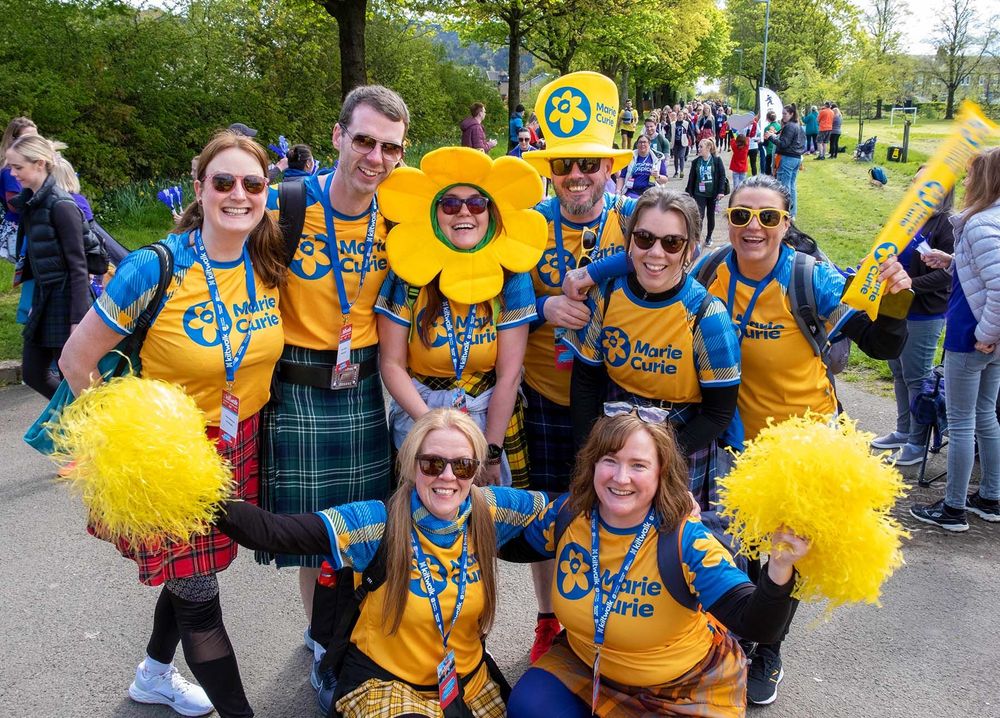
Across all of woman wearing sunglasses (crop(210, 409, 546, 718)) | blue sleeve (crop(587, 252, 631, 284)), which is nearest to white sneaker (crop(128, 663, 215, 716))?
woman wearing sunglasses (crop(210, 409, 546, 718))

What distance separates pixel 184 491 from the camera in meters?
2.30

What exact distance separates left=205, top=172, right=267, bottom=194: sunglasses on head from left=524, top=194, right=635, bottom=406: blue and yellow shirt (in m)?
1.14

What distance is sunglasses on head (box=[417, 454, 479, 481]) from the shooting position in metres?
2.70

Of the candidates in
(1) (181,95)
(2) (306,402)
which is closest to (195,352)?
(2) (306,402)

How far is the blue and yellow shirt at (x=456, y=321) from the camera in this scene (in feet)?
10.4

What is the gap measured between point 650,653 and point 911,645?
1.76m

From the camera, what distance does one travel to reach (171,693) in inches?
130

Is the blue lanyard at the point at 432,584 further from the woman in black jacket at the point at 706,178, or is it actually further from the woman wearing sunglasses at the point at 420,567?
the woman in black jacket at the point at 706,178

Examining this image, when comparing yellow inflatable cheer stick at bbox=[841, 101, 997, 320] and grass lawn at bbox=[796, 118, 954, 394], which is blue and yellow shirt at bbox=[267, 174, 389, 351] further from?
grass lawn at bbox=[796, 118, 954, 394]

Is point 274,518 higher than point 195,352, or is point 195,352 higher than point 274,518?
point 195,352

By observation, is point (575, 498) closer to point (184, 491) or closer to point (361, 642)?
point (361, 642)

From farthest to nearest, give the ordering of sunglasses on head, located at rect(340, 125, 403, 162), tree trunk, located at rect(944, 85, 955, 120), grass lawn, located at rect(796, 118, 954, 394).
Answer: tree trunk, located at rect(944, 85, 955, 120) → grass lawn, located at rect(796, 118, 954, 394) → sunglasses on head, located at rect(340, 125, 403, 162)

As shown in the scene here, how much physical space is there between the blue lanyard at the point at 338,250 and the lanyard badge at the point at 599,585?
1.28 metres

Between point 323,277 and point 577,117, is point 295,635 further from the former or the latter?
point 577,117
